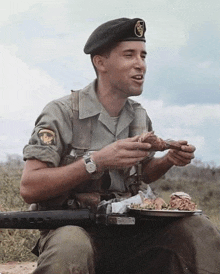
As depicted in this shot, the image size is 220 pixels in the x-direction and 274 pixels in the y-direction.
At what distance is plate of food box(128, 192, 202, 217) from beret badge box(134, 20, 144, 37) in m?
1.32

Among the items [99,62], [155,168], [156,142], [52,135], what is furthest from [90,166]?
[99,62]

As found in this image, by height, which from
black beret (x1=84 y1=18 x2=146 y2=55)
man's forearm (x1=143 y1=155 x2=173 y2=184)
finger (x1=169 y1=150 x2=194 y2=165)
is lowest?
man's forearm (x1=143 y1=155 x2=173 y2=184)

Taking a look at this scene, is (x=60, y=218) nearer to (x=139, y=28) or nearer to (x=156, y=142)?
(x=156, y=142)

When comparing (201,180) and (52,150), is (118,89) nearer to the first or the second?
(52,150)

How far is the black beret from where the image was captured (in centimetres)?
392

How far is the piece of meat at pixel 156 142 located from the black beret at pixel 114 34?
2.87 feet

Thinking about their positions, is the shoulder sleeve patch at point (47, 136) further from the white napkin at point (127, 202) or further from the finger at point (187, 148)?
the finger at point (187, 148)

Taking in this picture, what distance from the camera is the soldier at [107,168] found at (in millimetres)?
3453

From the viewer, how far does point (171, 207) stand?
3.55m

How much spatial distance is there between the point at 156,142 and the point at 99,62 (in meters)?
0.91

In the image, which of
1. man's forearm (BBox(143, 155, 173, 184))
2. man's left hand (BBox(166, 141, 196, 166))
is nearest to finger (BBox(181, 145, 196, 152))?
man's left hand (BBox(166, 141, 196, 166))

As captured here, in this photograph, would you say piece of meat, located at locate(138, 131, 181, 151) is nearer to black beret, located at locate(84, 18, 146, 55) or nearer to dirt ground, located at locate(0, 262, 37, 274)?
black beret, located at locate(84, 18, 146, 55)

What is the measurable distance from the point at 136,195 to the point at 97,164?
0.48 metres

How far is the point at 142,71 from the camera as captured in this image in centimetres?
393
